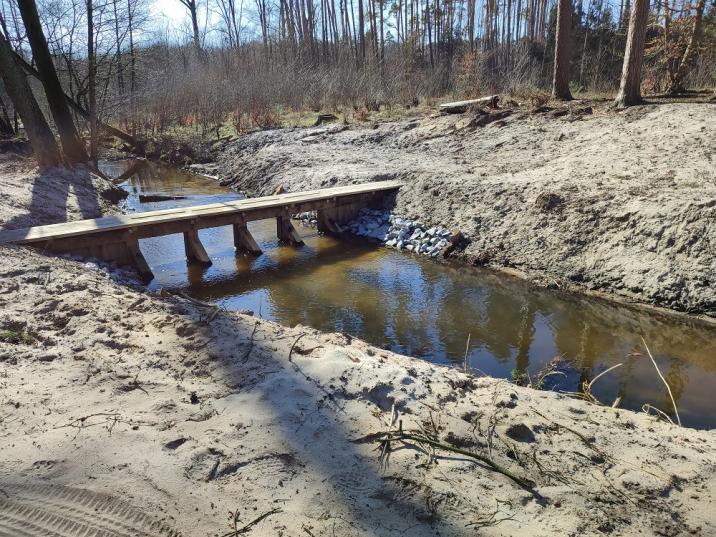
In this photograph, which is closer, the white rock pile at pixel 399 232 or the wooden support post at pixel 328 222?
the white rock pile at pixel 399 232

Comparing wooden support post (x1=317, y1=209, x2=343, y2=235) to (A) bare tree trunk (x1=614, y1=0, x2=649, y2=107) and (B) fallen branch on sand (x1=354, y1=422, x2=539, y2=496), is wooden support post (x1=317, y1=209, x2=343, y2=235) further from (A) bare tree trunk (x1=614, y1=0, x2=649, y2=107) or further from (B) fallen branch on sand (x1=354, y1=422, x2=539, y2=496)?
(B) fallen branch on sand (x1=354, y1=422, x2=539, y2=496)

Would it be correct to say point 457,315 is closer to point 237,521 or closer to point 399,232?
point 399,232

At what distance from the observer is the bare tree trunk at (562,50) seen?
563 inches

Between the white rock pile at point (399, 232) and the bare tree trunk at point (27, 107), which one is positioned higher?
the bare tree trunk at point (27, 107)

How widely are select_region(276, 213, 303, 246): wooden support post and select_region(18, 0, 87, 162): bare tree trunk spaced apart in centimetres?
690

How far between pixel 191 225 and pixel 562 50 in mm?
11332

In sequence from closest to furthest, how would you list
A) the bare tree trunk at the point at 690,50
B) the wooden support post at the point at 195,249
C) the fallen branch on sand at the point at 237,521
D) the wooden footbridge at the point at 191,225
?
the fallen branch on sand at the point at 237,521, the wooden footbridge at the point at 191,225, the wooden support post at the point at 195,249, the bare tree trunk at the point at 690,50

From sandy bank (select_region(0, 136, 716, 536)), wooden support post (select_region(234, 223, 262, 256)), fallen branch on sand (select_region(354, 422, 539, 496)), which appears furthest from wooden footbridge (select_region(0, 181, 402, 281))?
fallen branch on sand (select_region(354, 422, 539, 496))

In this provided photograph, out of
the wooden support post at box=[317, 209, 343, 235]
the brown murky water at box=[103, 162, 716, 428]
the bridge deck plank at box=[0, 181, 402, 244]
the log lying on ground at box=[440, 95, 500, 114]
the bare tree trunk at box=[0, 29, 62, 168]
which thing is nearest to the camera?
the brown murky water at box=[103, 162, 716, 428]

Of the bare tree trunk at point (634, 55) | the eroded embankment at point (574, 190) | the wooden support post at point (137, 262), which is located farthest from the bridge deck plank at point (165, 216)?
the bare tree trunk at point (634, 55)

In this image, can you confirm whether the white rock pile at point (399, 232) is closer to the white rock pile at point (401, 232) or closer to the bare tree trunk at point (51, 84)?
the white rock pile at point (401, 232)

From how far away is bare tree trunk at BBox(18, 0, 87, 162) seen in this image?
12.6m

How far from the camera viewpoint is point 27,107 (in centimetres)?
1102

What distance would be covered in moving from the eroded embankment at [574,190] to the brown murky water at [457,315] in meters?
0.60
